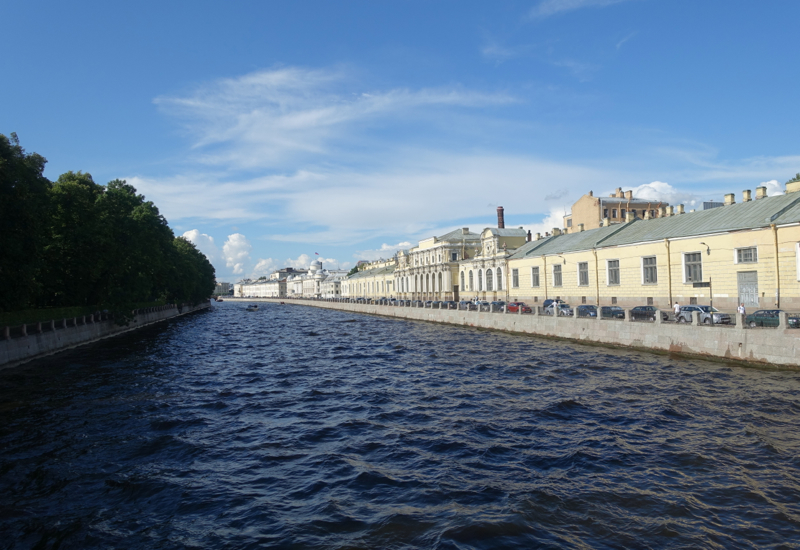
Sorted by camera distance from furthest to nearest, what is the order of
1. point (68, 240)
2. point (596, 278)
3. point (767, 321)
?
point (596, 278)
point (68, 240)
point (767, 321)

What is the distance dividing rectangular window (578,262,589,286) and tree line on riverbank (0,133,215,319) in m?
40.8

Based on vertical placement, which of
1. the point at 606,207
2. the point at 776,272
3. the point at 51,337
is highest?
the point at 606,207

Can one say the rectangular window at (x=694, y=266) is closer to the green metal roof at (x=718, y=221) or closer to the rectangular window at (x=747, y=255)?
the green metal roof at (x=718, y=221)

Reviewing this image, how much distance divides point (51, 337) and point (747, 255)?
1804 inches

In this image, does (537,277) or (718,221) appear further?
(537,277)

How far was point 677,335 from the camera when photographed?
2544cm

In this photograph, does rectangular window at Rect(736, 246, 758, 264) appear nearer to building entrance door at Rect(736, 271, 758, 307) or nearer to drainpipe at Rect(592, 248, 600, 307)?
building entrance door at Rect(736, 271, 758, 307)

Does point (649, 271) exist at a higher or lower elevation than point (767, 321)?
higher

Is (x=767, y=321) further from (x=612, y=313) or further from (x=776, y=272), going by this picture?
(x=776, y=272)

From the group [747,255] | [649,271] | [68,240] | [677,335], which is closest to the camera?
[677,335]

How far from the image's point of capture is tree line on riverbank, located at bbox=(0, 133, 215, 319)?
2494 centimetres

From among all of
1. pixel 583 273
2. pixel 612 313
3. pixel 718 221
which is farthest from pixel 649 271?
pixel 612 313

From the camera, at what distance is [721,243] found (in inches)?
1345

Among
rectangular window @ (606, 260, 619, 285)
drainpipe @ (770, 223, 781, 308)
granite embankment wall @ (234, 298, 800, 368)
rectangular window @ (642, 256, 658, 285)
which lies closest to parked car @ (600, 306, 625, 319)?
granite embankment wall @ (234, 298, 800, 368)
